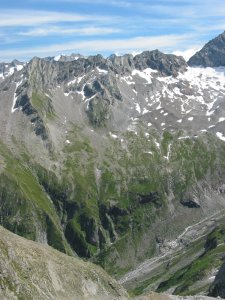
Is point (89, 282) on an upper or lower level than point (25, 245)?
lower

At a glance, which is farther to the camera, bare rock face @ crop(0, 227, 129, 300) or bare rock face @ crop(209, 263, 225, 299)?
bare rock face @ crop(209, 263, 225, 299)

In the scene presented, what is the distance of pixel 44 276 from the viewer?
84875 mm

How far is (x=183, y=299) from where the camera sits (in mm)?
85250

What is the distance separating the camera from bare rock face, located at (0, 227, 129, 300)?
79.4 m

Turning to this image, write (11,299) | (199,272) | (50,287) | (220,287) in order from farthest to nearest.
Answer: (199,272) < (220,287) < (50,287) < (11,299)

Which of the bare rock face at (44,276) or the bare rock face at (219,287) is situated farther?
the bare rock face at (219,287)

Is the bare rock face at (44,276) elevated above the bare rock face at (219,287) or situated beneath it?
elevated above

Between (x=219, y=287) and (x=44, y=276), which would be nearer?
(x=44, y=276)

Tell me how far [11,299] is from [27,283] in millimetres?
4897

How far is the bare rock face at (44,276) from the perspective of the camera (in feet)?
261

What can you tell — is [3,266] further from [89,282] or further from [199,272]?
[199,272]

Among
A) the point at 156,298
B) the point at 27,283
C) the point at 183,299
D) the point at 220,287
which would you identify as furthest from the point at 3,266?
the point at 220,287

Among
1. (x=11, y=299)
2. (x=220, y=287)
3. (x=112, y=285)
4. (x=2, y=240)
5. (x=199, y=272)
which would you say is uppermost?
(x=2, y=240)

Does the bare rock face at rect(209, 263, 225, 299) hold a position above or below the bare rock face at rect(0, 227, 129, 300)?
below
